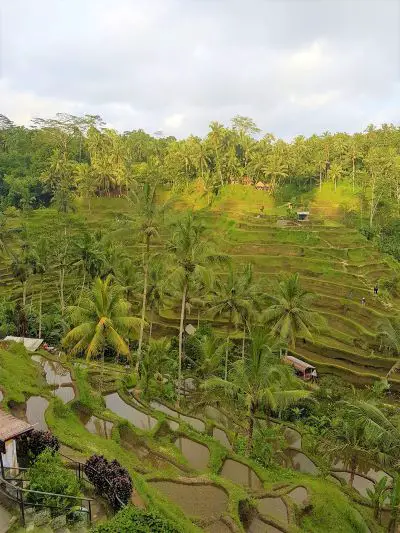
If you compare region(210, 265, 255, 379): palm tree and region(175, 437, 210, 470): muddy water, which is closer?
region(175, 437, 210, 470): muddy water

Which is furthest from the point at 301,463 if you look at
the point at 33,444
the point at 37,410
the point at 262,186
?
the point at 262,186

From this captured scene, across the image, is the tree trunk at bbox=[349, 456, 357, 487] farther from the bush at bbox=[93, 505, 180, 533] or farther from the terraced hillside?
the bush at bbox=[93, 505, 180, 533]

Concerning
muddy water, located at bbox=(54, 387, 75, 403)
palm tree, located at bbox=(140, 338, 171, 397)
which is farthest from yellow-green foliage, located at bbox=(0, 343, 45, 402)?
palm tree, located at bbox=(140, 338, 171, 397)

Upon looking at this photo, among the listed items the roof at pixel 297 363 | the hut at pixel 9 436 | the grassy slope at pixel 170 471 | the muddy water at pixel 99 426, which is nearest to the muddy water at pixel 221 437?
the grassy slope at pixel 170 471

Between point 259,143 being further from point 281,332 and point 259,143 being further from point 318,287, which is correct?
point 281,332

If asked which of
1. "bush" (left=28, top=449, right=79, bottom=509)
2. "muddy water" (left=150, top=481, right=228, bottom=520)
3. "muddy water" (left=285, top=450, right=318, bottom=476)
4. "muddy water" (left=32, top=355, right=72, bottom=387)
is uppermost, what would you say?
"bush" (left=28, top=449, right=79, bottom=509)

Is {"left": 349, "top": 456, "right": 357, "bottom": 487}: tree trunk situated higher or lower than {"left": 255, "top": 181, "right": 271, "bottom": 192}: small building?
lower

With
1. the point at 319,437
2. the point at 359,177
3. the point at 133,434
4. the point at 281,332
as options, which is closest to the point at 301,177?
the point at 359,177
